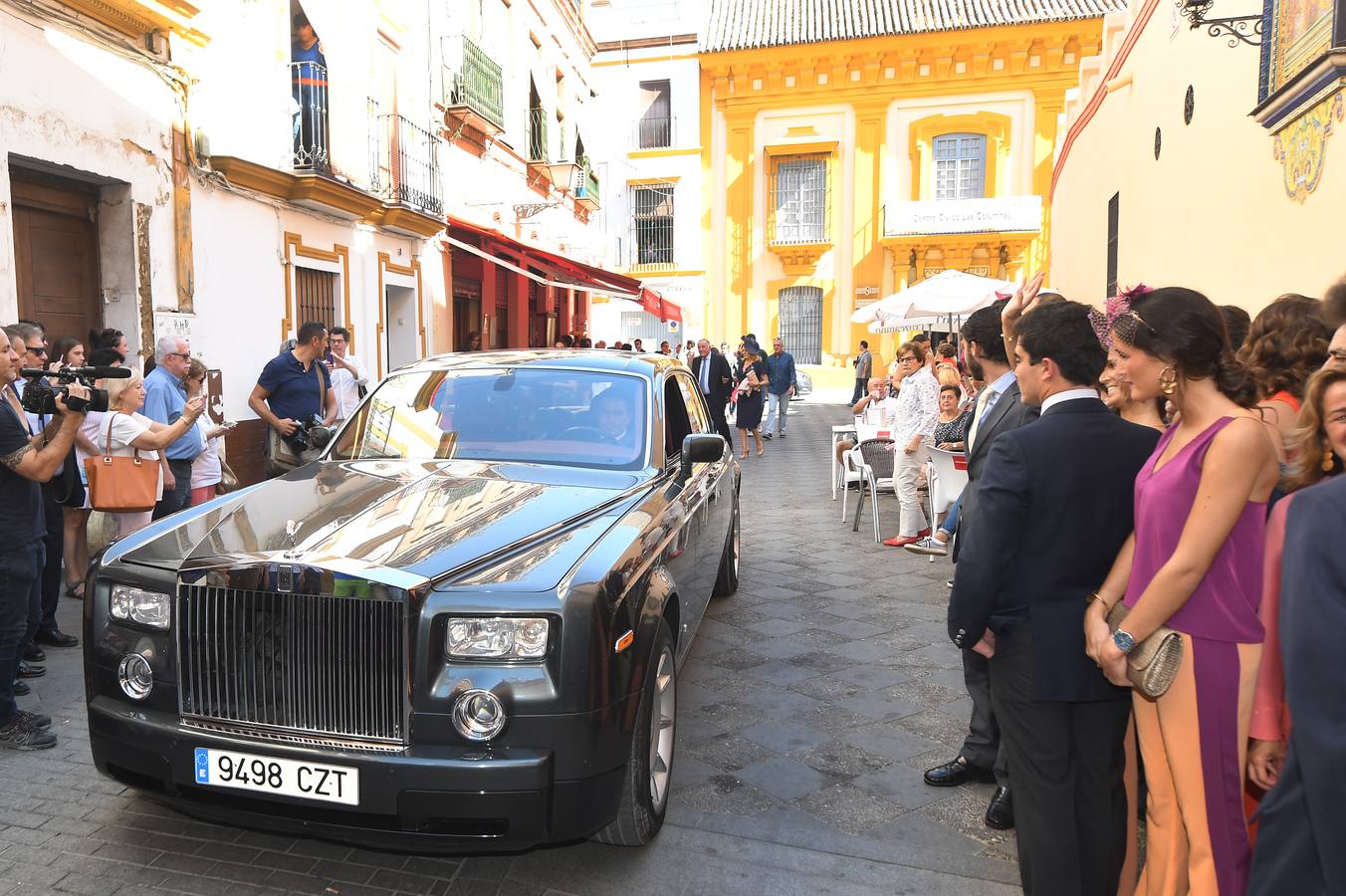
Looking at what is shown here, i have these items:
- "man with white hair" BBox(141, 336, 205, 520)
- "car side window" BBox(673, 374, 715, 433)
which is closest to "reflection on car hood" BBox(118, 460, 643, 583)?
"car side window" BBox(673, 374, 715, 433)

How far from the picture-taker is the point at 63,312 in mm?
8016

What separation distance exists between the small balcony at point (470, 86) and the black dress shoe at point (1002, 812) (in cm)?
1363

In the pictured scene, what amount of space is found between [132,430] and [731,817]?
4.21 meters

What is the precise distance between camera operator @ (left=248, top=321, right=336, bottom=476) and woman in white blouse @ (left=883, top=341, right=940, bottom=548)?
15.8 ft

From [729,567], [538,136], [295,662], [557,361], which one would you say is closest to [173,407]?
[557,361]

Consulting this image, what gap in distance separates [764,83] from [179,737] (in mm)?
30084

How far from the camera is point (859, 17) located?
29250 millimetres

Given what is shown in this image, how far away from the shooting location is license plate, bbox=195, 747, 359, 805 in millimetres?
2633

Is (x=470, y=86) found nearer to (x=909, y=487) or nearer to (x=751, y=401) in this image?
(x=751, y=401)

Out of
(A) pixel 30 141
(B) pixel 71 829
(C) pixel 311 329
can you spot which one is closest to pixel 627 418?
(B) pixel 71 829

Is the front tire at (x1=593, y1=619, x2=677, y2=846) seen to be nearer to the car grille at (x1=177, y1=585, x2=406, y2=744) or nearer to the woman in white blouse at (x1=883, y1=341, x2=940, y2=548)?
the car grille at (x1=177, y1=585, x2=406, y2=744)

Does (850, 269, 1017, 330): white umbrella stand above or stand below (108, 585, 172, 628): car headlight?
above

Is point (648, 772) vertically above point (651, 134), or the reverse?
point (651, 134)

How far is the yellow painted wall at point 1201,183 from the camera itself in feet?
18.0
